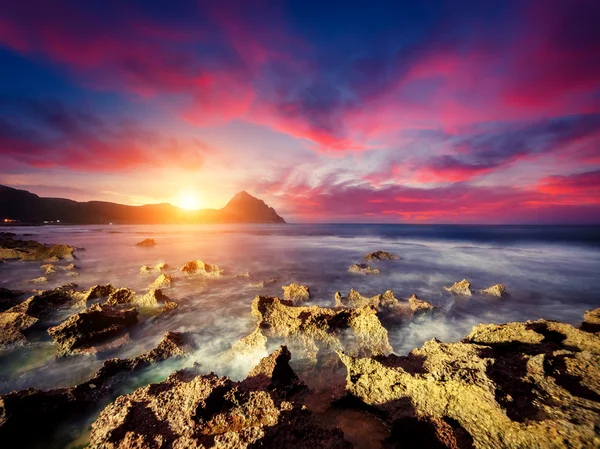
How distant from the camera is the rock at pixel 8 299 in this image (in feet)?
25.3

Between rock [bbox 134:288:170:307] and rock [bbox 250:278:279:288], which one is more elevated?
rock [bbox 134:288:170:307]

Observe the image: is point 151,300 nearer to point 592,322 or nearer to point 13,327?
point 13,327

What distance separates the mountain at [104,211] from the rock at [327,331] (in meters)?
142

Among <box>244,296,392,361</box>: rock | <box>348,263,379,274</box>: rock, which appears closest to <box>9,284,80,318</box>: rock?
<box>244,296,392,361</box>: rock

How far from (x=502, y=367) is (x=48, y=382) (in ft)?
24.7

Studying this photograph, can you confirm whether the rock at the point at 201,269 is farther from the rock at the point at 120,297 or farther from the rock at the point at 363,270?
the rock at the point at 363,270

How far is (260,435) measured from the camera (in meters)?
2.29

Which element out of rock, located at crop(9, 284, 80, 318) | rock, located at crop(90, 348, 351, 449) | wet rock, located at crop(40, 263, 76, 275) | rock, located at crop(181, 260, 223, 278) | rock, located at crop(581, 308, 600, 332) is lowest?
wet rock, located at crop(40, 263, 76, 275)

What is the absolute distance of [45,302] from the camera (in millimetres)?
7527

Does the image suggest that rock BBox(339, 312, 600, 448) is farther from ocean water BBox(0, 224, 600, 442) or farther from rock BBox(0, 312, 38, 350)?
rock BBox(0, 312, 38, 350)

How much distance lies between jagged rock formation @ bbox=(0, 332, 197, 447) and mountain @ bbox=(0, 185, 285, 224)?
142 meters

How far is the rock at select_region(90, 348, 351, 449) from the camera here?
2.37m

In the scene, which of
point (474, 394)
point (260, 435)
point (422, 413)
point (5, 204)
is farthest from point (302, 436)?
point (5, 204)

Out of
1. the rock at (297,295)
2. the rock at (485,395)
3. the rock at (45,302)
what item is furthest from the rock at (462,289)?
the rock at (45,302)
